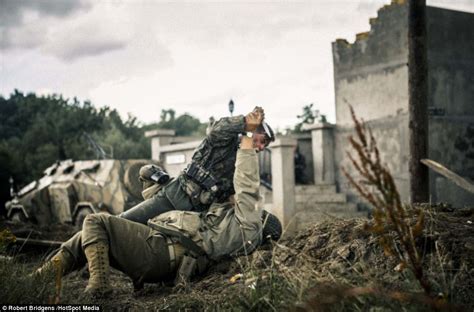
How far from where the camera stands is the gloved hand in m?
5.26

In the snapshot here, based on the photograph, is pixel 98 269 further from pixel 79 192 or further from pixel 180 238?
pixel 79 192

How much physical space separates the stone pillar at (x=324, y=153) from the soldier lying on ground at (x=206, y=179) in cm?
905

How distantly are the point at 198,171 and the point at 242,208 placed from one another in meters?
0.79

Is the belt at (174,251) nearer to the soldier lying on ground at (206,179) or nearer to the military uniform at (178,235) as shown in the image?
the military uniform at (178,235)

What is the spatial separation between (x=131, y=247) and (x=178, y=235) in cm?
37

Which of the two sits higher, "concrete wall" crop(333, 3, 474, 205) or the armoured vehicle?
"concrete wall" crop(333, 3, 474, 205)

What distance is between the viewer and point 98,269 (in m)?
4.70

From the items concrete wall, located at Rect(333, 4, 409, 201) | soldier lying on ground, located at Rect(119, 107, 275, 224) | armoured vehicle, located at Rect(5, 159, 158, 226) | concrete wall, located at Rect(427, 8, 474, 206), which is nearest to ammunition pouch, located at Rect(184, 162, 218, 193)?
soldier lying on ground, located at Rect(119, 107, 275, 224)

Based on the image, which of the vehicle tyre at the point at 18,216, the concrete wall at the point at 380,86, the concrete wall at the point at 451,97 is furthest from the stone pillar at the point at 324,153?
the vehicle tyre at the point at 18,216

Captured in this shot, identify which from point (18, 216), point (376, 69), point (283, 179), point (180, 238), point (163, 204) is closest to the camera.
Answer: point (180, 238)

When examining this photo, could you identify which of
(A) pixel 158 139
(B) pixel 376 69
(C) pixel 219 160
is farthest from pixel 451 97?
(C) pixel 219 160

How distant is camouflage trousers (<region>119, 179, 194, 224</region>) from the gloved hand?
0.94 metres

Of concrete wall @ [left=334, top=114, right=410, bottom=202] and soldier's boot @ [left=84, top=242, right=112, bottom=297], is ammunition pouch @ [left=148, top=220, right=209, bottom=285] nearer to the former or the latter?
soldier's boot @ [left=84, top=242, right=112, bottom=297]

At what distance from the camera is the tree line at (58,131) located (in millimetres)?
29719
